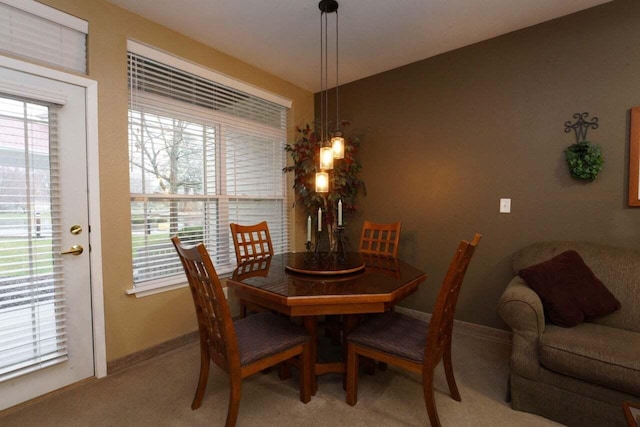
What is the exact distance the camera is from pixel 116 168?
2.23 m

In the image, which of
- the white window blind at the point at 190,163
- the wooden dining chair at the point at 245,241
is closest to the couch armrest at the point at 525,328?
the wooden dining chair at the point at 245,241

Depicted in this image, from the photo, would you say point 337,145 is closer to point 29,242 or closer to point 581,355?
point 581,355

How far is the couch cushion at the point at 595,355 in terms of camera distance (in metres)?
1.46

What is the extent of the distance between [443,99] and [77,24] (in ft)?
9.60

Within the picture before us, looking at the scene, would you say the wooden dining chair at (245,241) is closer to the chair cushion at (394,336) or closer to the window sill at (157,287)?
the window sill at (157,287)

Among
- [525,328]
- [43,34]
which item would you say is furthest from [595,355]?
[43,34]

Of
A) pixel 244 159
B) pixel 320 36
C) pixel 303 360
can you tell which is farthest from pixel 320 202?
pixel 303 360

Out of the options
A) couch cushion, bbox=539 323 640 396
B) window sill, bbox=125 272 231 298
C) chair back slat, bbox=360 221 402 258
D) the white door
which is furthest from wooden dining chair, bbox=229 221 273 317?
couch cushion, bbox=539 323 640 396

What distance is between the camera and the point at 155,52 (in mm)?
2439

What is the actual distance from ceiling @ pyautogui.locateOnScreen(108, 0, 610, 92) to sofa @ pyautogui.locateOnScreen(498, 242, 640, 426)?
1.91 metres

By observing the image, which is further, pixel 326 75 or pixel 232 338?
pixel 326 75

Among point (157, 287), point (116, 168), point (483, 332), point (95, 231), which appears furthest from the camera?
point (483, 332)

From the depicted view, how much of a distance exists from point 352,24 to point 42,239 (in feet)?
8.65

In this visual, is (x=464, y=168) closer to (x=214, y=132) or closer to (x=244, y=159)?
(x=244, y=159)
